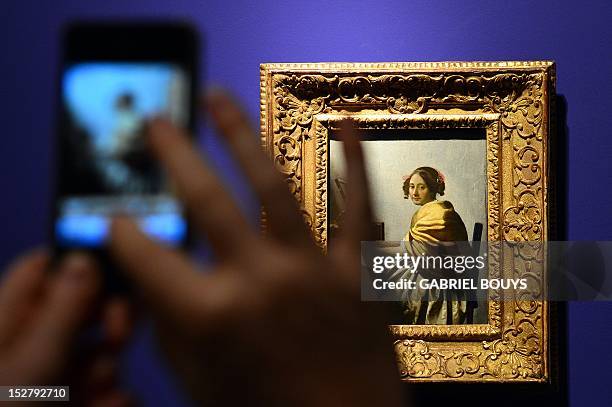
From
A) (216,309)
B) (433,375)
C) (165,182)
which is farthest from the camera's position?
(433,375)

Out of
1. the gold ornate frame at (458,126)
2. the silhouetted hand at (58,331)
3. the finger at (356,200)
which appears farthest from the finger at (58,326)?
the gold ornate frame at (458,126)

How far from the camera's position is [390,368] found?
0.30 meters

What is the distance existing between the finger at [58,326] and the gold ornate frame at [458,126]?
82cm

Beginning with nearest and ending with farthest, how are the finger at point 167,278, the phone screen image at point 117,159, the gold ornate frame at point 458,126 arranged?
the finger at point 167,278
the phone screen image at point 117,159
the gold ornate frame at point 458,126

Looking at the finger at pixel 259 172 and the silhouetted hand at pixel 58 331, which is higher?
the finger at pixel 259 172

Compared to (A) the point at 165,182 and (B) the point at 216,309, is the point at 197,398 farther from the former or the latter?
(A) the point at 165,182

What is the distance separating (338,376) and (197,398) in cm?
7

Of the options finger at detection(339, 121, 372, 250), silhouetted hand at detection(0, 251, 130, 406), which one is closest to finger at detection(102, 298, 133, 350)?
silhouetted hand at detection(0, 251, 130, 406)

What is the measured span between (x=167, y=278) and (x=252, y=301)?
0.04m

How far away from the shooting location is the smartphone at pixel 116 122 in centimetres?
40

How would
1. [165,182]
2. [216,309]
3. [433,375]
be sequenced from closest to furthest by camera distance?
1. [216,309]
2. [165,182]
3. [433,375]

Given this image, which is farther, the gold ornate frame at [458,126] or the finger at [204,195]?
the gold ornate frame at [458,126]

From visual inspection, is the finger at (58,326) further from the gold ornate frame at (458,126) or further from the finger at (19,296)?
the gold ornate frame at (458,126)

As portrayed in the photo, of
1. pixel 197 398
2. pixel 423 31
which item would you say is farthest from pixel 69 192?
pixel 423 31
